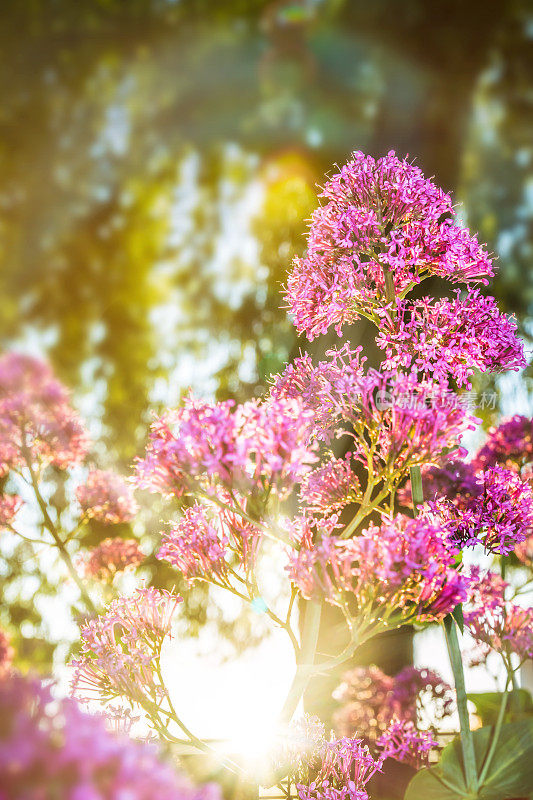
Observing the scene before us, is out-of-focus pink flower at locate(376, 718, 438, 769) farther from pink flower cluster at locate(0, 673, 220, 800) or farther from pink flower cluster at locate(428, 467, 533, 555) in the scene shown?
pink flower cluster at locate(0, 673, 220, 800)

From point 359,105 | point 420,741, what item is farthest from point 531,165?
point 420,741

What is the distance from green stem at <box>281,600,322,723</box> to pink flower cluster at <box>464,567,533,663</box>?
0.71 meters

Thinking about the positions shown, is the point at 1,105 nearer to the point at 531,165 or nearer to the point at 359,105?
the point at 359,105

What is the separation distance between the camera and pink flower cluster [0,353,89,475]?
2254 mm

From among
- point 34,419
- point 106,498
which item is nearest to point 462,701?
point 106,498

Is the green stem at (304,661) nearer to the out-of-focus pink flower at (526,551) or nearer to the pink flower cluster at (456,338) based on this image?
the pink flower cluster at (456,338)

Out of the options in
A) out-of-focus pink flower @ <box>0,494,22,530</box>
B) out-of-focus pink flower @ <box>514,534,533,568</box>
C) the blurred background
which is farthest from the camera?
the blurred background

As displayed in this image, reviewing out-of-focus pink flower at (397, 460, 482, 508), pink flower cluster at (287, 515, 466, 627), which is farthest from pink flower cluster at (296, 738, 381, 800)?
out-of-focus pink flower at (397, 460, 482, 508)

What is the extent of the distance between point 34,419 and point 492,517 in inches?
73.1

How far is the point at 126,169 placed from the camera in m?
3.55

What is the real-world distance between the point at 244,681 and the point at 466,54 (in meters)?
4.28

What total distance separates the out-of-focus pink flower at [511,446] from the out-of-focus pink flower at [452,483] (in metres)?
0.61

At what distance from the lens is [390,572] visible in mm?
1359

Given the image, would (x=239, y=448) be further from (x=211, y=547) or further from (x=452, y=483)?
(x=452, y=483)
